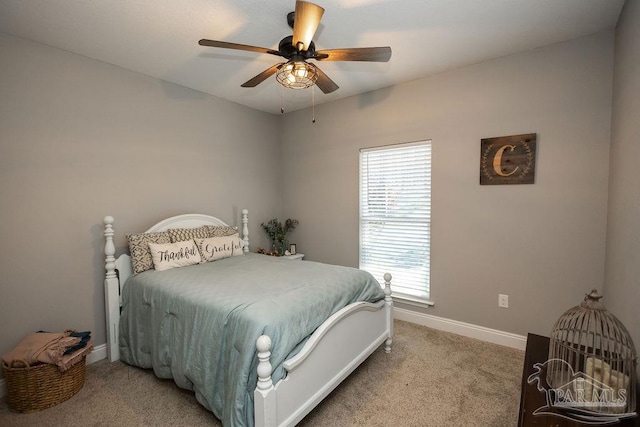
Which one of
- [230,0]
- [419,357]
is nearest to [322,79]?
[230,0]

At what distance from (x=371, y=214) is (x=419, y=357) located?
62.5 inches

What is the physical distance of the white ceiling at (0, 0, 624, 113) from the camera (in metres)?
1.88

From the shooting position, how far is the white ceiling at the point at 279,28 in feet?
6.17

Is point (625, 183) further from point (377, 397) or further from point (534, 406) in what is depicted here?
point (377, 397)

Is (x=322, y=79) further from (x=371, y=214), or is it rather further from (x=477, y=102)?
(x=371, y=214)

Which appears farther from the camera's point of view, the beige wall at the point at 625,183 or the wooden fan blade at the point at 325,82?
the wooden fan blade at the point at 325,82

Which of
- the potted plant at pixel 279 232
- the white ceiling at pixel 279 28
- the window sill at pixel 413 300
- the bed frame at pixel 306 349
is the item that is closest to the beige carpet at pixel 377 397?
the bed frame at pixel 306 349

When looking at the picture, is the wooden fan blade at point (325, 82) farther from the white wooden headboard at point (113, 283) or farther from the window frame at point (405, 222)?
the white wooden headboard at point (113, 283)

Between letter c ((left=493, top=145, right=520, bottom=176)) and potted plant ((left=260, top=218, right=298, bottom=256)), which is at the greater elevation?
letter c ((left=493, top=145, right=520, bottom=176))

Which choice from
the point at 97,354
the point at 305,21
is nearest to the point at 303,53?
the point at 305,21

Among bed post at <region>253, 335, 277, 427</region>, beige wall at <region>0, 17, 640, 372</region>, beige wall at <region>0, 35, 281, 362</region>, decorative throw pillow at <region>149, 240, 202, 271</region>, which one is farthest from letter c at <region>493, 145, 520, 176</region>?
beige wall at <region>0, 35, 281, 362</region>

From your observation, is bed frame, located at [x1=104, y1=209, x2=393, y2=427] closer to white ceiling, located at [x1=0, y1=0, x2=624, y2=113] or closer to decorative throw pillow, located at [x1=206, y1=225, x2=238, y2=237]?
decorative throw pillow, located at [x1=206, y1=225, x2=238, y2=237]

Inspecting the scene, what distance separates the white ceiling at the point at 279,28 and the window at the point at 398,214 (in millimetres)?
930

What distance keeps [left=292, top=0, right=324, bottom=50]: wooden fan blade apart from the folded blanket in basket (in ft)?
8.27
